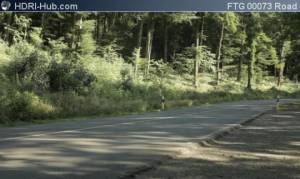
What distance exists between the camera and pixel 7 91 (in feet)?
83.8

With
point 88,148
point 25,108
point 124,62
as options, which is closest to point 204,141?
point 88,148

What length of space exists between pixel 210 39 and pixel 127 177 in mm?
78147

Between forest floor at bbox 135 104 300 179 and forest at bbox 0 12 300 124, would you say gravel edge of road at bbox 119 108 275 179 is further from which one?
forest at bbox 0 12 300 124

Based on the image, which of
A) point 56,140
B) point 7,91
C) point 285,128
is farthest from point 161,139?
point 7,91

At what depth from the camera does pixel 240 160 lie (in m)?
13.3

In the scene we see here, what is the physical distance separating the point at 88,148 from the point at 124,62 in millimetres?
41748

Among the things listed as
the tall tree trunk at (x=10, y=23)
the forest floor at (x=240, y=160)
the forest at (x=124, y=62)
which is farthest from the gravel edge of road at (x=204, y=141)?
the tall tree trunk at (x=10, y=23)

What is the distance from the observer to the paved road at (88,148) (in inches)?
427

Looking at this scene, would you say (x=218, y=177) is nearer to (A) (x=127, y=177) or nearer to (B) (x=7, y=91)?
(A) (x=127, y=177)

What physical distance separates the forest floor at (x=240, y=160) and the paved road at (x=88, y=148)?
68 cm

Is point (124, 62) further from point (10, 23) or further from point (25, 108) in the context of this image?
point (25, 108)

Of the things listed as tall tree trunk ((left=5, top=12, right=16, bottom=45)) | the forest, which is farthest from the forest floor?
tall tree trunk ((left=5, top=12, right=16, bottom=45))

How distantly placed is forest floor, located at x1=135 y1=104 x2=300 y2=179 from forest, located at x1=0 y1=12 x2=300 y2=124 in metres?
10.2

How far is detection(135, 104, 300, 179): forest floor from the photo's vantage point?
11.1 metres
